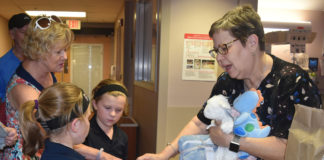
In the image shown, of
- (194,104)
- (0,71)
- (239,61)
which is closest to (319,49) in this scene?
(194,104)

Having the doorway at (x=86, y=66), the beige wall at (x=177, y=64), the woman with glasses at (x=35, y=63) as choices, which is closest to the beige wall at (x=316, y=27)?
the beige wall at (x=177, y=64)

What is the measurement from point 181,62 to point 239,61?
5.54 ft

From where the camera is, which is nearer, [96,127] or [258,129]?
[258,129]

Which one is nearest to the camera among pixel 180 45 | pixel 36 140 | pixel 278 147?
pixel 278 147

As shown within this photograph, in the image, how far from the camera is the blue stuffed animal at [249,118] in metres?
1.21

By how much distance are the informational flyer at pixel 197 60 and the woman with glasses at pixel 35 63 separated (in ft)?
5.31

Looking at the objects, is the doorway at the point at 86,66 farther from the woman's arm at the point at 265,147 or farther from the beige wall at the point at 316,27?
the woman's arm at the point at 265,147

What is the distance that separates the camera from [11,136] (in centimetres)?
148

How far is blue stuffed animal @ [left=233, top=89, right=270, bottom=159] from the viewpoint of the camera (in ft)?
3.96

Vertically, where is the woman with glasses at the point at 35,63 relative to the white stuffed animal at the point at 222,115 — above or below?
above

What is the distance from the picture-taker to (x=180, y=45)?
2982mm

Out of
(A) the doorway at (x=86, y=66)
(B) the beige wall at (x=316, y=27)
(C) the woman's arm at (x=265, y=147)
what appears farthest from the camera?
(A) the doorway at (x=86, y=66)

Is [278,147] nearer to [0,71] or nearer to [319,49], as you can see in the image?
[0,71]

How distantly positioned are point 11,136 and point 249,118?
47.5 inches
